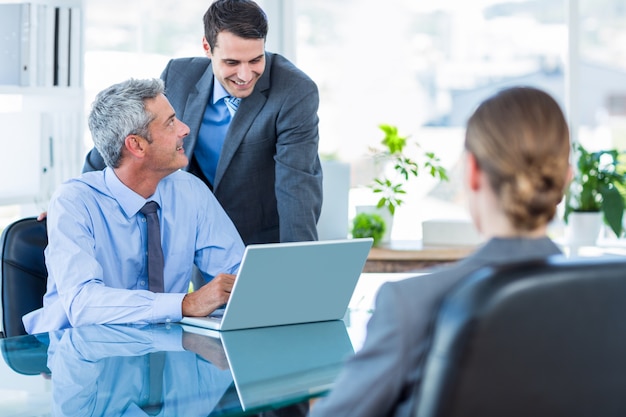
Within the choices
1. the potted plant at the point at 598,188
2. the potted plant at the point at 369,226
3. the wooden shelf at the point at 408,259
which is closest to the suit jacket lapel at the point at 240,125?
→ the wooden shelf at the point at 408,259

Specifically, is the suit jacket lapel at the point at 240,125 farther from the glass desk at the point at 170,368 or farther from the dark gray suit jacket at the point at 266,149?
the glass desk at the point at 170,368

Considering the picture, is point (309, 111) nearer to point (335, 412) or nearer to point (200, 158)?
point (200, 158)

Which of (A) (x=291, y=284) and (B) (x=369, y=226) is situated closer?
(A) (x=291, y=284)

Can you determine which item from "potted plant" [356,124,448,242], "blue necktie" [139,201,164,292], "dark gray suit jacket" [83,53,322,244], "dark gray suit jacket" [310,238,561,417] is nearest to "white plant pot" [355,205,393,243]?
"potted plant" [356,124,448,242]

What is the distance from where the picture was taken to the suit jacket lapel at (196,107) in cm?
283

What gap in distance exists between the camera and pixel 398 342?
1.07 m

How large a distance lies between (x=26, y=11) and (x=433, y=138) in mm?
2660

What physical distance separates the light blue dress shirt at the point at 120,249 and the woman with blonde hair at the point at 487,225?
3.68ft

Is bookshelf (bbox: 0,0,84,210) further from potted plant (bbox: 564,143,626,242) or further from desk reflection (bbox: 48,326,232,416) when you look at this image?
potted plant (bbox: 564,143,626,242)

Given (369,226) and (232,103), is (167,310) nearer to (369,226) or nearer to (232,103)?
(232,103)

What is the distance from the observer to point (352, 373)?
43.9 inches

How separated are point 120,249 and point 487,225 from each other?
140 centimetres

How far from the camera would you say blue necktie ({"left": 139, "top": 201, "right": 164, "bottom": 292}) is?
92.1 inches

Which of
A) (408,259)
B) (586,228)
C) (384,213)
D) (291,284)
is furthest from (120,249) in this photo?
(586,228)
